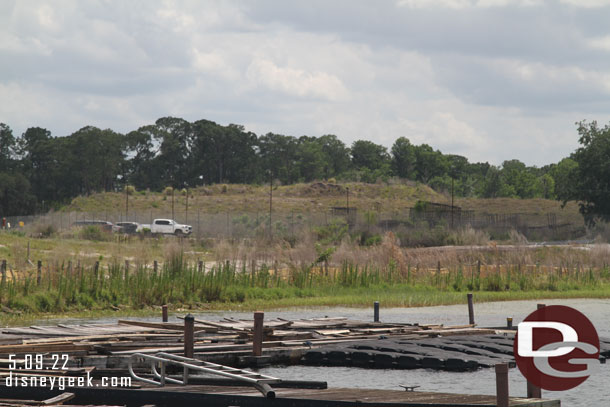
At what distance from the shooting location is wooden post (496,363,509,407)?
12.5 metres

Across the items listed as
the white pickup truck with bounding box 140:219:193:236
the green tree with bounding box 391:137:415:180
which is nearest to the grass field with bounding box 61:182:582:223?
the white pickup truck with bounding box 140:219:193:236

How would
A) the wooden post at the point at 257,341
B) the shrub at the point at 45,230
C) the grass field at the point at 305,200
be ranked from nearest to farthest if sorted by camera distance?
the wooden post at the point at 257,341 < the shrub at the point at 45,230 < the grass field at the point at 305,200

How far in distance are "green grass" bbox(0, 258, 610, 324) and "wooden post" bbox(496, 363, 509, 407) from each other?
18417 mm

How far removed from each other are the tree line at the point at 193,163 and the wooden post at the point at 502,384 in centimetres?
10097

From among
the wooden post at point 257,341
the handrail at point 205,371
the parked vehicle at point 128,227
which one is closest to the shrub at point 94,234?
the parked vehicle at point 128,227

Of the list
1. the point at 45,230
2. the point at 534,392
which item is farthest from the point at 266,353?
the point at 45,230

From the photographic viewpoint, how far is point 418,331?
2380 cm

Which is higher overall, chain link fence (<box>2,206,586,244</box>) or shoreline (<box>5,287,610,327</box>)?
chain link fence (<box>2,206,586,244</box>)

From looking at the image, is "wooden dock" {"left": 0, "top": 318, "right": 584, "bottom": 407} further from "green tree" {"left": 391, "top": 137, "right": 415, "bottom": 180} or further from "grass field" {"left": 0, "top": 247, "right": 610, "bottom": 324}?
"green tree" {"left": 391, "top": 137, "right": 415, "bottom": 180}

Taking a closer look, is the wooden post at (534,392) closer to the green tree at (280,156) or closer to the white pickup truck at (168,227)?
the white pickup truck at (168,227)

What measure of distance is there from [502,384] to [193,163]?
12404 cm

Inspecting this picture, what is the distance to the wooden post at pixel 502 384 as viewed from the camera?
41.1 ft

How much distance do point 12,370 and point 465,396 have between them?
7.44m

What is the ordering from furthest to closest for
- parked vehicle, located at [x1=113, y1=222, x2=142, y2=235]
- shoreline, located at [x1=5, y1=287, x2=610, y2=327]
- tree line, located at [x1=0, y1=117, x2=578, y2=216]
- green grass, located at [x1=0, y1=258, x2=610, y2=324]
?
tree line, located at [x1=0, y1=117, x2=578, y2=216] < parked vehicle, located at [x1=113, y1=222, x2=142, y2=235] < green grass, located at [x1=0, y1=258, x2=610, y2=324] < shoreline, located at [x1=5, y1=287, x2=610, y2=327]
